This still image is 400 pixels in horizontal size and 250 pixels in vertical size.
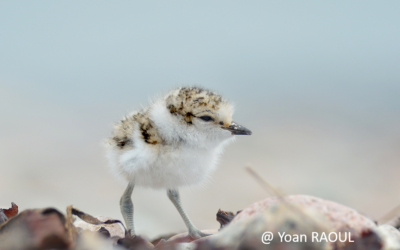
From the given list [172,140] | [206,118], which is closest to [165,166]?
[172,140]

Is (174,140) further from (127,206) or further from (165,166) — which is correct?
(127,206)

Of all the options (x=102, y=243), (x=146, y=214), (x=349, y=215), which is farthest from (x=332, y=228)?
(x=146, y=214)

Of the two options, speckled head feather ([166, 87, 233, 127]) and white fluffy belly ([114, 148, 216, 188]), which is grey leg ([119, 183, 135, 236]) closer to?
white fluffy belly ([114, 148, 216, 188])

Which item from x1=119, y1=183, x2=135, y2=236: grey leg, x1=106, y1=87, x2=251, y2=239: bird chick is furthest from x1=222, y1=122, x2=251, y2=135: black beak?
x1=119, y1=183, x2=135, y2=236: grey leg

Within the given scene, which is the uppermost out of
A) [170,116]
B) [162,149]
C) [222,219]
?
[170,116]

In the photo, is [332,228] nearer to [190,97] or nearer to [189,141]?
[189,141]

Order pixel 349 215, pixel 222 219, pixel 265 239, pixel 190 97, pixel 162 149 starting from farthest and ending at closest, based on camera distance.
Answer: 1. pixel 190 97
2. pixel 162 149
3. pixel 222 219
4. pixel 349 215
5. pixel 265 239

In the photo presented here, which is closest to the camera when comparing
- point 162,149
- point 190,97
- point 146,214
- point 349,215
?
point 349,215

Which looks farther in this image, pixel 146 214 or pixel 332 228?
pixel 146 214
